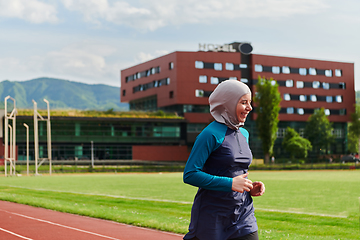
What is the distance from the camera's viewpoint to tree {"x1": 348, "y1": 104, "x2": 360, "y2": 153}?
313 feet

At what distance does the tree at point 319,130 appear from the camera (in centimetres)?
8556

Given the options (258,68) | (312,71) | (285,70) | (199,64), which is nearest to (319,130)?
(285,70)

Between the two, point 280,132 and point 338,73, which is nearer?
point 280,132

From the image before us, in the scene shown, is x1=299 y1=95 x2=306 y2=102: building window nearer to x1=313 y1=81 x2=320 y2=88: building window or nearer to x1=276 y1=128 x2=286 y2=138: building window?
x1=313 y1=81 x2=320 y2=88: building window

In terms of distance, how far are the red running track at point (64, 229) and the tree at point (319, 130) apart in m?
76.0

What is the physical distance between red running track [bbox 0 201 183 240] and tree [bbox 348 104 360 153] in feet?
292

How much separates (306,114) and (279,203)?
7647 centimetres

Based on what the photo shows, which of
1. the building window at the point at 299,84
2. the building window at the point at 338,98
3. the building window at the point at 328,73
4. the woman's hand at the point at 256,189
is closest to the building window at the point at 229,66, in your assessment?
the building window at the point at 299,84

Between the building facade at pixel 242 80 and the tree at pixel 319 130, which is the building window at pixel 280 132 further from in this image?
the tree at pixel 319 130

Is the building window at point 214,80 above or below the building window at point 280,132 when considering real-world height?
above

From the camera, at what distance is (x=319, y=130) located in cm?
8525

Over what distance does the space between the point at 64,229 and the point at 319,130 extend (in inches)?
3089

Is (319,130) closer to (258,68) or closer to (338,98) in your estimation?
(338,98)

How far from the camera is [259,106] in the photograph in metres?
75.8
